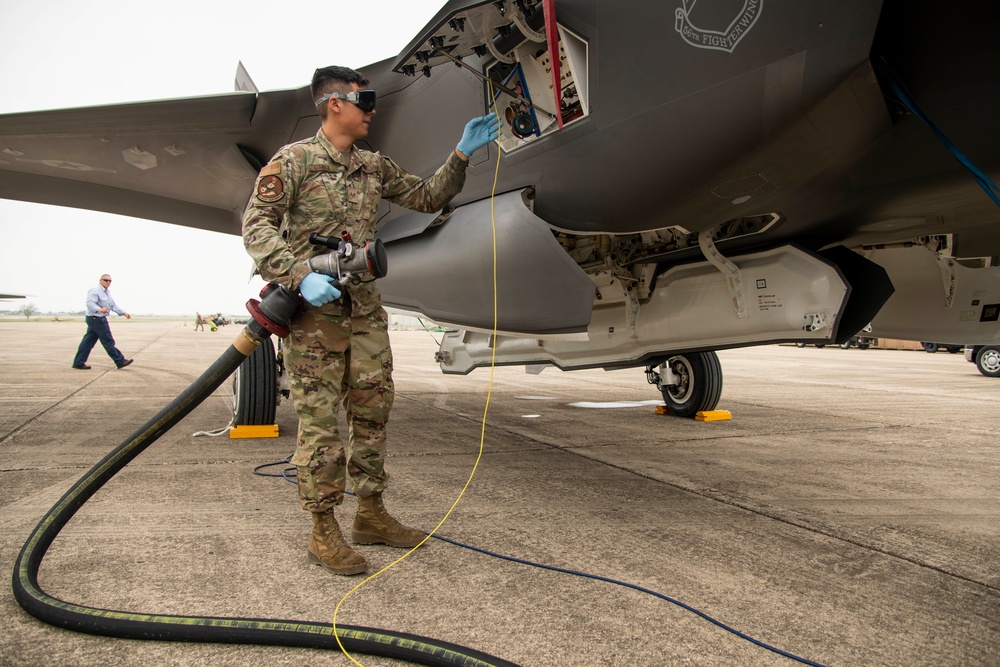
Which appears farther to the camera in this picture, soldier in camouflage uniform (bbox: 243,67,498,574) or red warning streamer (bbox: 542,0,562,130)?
red warning streamer (bbox: 542,0,562,130)

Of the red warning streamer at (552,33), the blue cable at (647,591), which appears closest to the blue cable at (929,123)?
the red warning streamer at (552,33)

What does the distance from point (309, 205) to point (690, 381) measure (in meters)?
4.83

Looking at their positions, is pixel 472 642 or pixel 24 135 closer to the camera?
pixel 472 642

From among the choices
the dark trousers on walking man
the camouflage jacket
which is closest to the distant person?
the dark trousers on walking man

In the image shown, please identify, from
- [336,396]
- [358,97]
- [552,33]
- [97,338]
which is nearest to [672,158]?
[552,33]

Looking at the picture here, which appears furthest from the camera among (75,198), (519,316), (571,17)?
(75,198)

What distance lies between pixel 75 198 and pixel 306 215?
4531mm

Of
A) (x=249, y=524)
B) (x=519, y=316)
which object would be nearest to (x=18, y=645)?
(x=249, y=524)

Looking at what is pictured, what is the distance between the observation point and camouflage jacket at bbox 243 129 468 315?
7.45 feet

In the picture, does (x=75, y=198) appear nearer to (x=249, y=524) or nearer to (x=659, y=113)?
(x=249, y=524)

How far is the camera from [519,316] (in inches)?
124

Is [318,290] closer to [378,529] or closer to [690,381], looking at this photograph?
[378,529]

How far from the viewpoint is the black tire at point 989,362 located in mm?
11402

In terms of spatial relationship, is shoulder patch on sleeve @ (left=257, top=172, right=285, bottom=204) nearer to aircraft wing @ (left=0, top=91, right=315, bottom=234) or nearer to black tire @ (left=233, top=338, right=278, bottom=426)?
aircraft wing @ (left=0, top=91, right=315, bottom=234)
